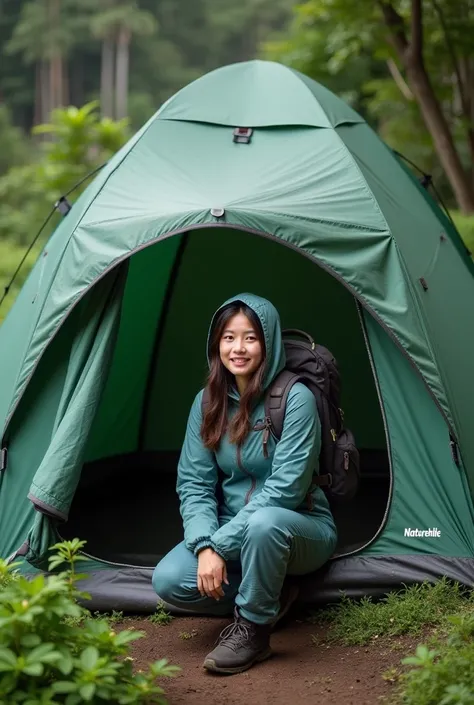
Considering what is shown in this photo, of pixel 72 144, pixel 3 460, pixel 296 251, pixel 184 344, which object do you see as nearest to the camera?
pixel 3 460

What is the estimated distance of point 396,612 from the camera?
386 centimetres

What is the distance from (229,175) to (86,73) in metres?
25.0

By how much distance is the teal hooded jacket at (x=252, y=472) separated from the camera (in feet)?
12.1

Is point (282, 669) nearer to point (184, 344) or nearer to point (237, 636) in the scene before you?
point (237, 636)

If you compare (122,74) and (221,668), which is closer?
(221,668)

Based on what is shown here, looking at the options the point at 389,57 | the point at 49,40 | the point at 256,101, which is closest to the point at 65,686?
the point at 256,101

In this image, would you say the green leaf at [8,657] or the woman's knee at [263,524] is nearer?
the green leaf at [8,657]

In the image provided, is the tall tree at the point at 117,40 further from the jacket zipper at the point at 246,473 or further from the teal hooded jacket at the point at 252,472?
the jacket zipper at the point at 246,473

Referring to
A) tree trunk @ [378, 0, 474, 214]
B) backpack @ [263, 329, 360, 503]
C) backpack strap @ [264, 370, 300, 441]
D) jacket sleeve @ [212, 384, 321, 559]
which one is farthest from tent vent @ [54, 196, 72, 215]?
tree trunk @ [378, 0, 474, 214]

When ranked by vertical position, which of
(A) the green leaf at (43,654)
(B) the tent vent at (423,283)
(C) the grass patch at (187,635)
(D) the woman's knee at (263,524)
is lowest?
(C) the grass patch at (187,635)

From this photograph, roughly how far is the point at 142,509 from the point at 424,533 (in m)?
1.91

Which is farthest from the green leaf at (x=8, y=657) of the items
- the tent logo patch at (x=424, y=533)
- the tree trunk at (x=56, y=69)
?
the tree trunk at (x=56, y=69)

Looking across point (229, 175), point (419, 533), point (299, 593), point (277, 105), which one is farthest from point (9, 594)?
point (277, 105)

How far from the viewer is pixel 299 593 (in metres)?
4.08
